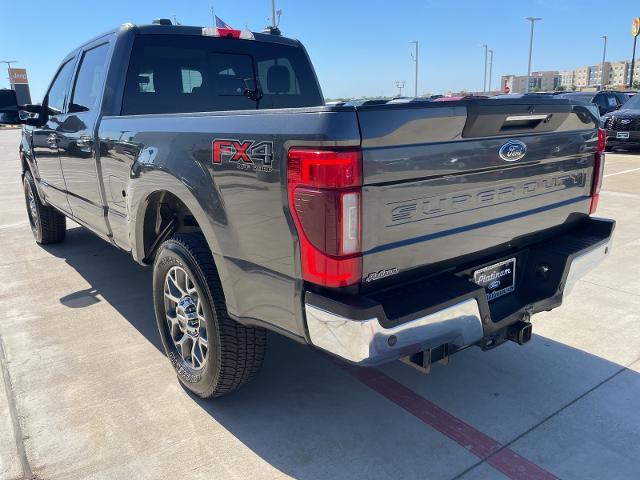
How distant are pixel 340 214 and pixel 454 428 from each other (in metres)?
1.43

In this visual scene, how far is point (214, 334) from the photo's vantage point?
8.77ft

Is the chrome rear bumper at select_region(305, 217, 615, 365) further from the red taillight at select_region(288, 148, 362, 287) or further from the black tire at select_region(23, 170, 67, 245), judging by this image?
the black tire at select_region(23, 170, 67, 245)

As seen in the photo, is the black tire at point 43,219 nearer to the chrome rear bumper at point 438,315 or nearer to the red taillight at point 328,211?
the red taillight at point 328,211

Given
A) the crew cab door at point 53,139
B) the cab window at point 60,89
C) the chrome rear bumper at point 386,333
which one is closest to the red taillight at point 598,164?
the chrome rear bumper at point 386,333

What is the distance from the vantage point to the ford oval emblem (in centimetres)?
243

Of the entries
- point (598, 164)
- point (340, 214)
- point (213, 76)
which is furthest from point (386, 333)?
point (213, 76)

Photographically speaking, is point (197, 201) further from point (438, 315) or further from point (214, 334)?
point (438, 315)

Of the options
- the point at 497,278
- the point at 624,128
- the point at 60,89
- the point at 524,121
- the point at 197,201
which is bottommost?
the point at 497,278

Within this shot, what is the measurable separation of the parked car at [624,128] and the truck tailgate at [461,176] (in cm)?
1280

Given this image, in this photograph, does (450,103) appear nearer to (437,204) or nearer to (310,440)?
(437,204)

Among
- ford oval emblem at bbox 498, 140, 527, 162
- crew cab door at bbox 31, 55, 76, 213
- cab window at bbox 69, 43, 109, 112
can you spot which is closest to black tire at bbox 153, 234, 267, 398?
ford oval emblem at bbox 498, 140, 527, 162

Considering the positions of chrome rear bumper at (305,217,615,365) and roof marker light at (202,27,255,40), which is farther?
roof marker light at (202,27,255,40)

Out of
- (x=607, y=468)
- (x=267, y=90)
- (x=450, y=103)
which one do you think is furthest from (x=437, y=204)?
(x=267, y=90)

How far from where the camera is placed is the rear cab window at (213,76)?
3734 mm
